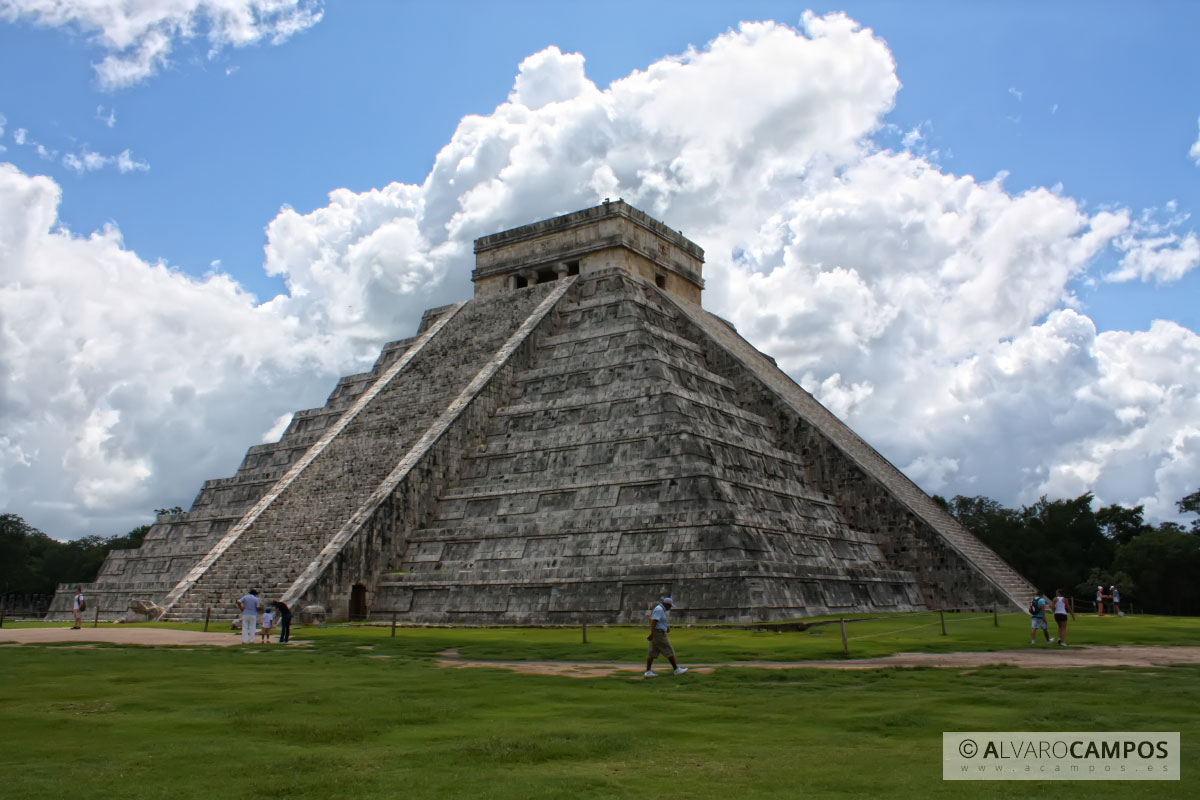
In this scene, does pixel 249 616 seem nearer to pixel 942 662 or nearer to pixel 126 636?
pixel 126 636

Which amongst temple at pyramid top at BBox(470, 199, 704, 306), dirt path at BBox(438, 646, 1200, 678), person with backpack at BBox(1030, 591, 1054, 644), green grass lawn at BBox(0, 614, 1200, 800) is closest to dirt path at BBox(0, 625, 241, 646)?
green grass lawn at BBox(0, 614, 1200, 800)

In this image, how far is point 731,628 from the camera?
14359mm

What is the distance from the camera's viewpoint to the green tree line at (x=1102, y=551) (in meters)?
30.5

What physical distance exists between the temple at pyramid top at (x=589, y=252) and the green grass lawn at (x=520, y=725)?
53.6 feet

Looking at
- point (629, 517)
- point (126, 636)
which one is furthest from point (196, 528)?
point (629, 517)

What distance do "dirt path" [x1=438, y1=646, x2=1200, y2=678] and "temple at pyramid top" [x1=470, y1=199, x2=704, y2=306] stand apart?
16.0 meters

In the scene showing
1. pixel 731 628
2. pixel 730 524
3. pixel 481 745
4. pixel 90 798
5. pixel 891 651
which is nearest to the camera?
pixel 90 798

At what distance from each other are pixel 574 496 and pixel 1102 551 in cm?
2614

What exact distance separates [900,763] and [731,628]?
352 inches

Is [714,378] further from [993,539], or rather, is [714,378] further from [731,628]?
[993,539]

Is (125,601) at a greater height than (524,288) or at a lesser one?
lesser

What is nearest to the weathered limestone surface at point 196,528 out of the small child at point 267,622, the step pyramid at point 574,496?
the step pyramid at point 574,496

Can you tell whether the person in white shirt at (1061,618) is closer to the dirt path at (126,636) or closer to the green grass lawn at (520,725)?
the green grass lawn at (520,725)

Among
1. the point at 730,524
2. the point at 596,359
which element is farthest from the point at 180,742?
the point at 596,359
